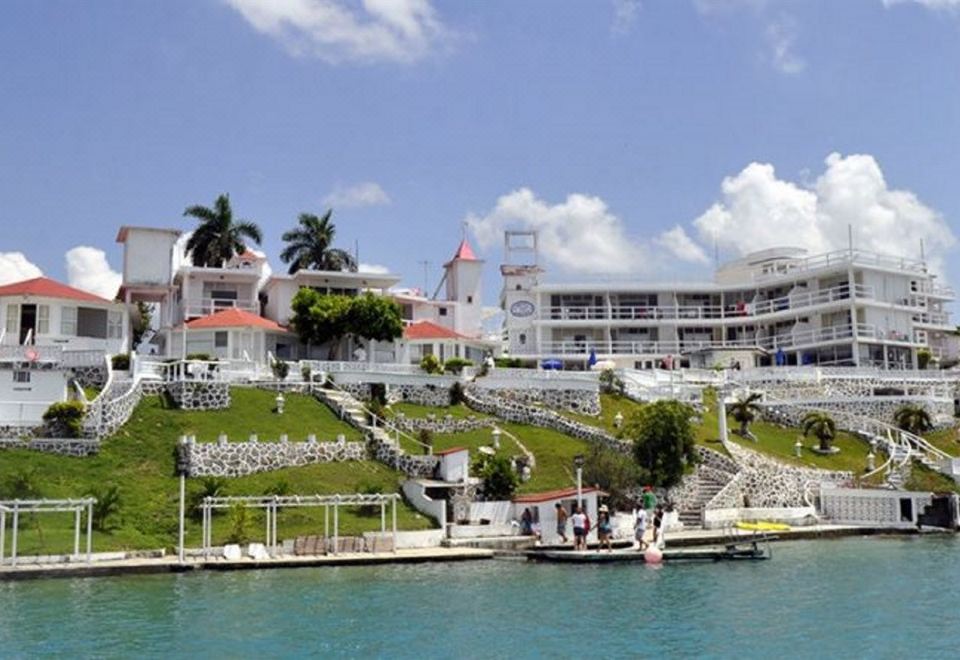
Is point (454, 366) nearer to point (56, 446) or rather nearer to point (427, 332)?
point (427, 332)

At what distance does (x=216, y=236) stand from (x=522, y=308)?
2480cm

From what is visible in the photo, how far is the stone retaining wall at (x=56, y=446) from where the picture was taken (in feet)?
133

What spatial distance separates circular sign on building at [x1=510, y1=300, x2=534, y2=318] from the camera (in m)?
86.1

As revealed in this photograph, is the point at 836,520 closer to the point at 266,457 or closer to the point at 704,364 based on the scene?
the point at 266,457

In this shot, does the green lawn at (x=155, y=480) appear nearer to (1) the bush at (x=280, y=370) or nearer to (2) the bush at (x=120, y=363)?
(2) the bush at (x=120, y=363)

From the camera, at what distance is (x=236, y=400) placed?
48688mm

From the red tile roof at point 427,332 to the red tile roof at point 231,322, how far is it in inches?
372

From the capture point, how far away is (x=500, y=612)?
1005 inches

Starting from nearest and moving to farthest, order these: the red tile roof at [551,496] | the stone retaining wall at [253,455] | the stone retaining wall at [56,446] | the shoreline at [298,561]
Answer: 1. the shoreline at [298,561]
2. the stone retaining wall at [56,446]
3. the red tile roof at [551,496]
4. the stone retaining wall at [253,455]

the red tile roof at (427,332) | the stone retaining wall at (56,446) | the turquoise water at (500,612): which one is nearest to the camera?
the turquoise water at (500,612)

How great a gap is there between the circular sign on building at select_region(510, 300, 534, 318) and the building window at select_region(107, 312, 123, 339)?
117ft

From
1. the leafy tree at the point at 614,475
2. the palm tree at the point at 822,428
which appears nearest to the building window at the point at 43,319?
the leafy tree at the point at 614,475

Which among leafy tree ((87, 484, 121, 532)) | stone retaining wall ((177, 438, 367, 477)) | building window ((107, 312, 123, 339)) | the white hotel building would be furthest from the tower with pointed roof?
leafy tree ((87, 484, 121, 532))

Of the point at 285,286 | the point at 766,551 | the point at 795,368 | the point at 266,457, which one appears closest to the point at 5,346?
the point at 266,457
